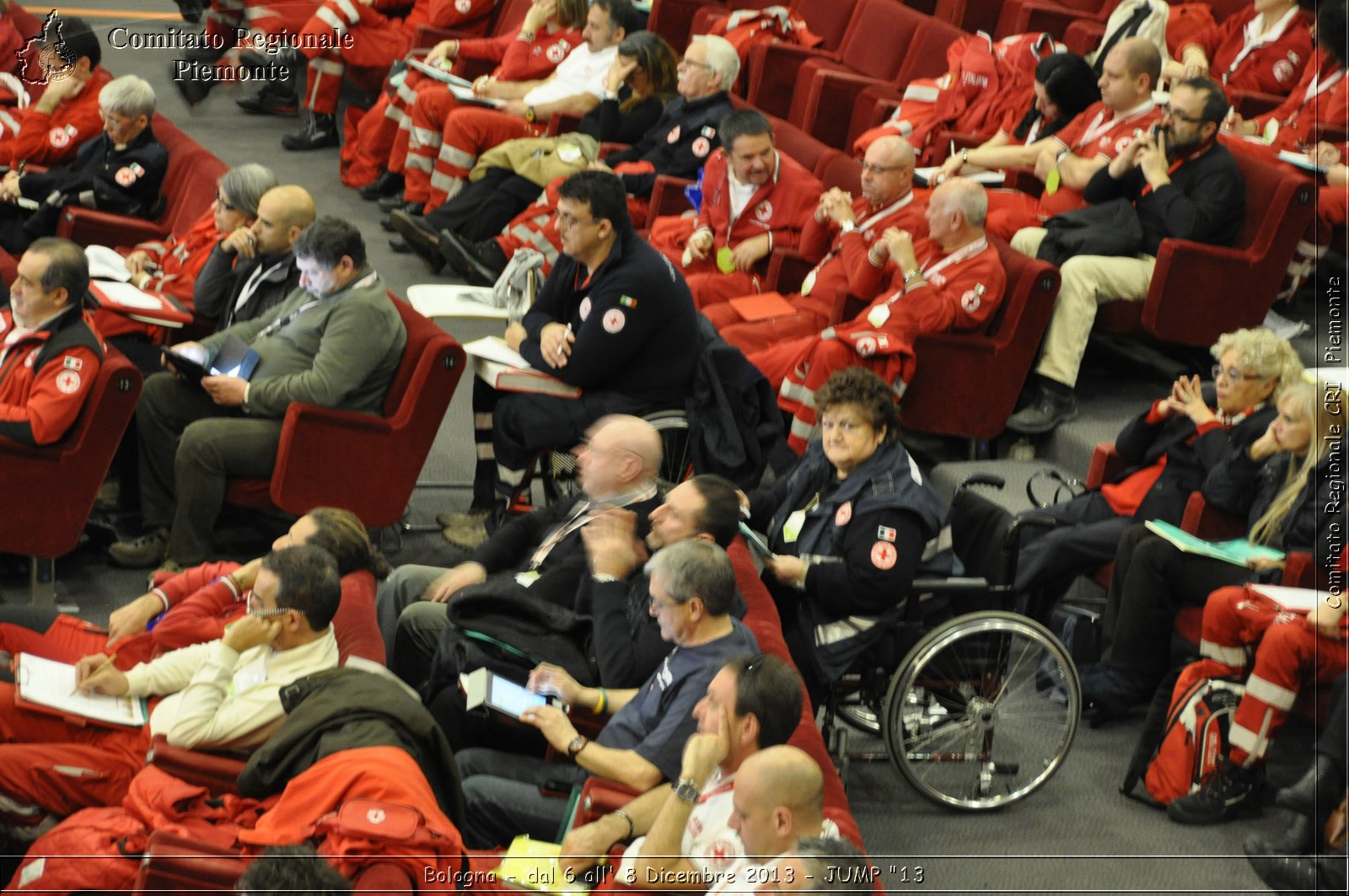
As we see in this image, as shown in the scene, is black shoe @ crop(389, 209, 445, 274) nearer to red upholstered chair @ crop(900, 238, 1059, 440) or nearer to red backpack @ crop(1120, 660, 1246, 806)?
red upholstered chair @ crop(900, 238, 1059, 440)

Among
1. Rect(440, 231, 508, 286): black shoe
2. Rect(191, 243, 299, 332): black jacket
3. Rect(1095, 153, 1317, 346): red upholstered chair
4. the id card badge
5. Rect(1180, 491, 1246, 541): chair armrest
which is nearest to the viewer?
Rect(1180, 491, 1246, 541): chair armrest

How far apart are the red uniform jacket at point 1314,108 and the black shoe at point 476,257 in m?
2.88

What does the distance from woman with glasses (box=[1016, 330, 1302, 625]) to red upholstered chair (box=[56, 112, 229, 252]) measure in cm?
338

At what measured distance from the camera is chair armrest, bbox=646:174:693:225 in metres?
6.33

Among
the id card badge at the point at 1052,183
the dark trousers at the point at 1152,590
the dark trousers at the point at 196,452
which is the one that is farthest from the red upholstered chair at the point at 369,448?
the id card badge at the point at 1052,183

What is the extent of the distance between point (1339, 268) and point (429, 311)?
3.30 m

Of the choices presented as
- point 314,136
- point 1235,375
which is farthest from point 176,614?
point 314,136

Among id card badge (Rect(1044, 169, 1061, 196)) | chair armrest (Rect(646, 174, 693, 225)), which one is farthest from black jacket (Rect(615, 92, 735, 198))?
id card badge (Rect(1044, 169, 1061, 196))

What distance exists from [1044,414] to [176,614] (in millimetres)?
2905

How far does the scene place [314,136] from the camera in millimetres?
8852

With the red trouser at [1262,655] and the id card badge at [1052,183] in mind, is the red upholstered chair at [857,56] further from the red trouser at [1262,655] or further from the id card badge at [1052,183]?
the red trouser at [1262,655]

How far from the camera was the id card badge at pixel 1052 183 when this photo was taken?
19.2ft

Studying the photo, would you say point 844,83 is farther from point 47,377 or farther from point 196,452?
point 47,377

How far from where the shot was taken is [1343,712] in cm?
365
